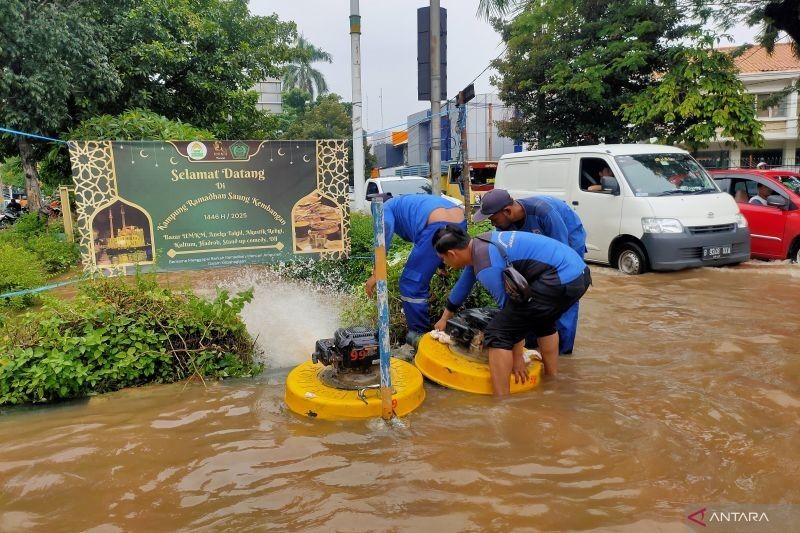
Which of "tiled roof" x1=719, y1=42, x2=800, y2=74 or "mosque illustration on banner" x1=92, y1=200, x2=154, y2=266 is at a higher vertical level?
"tiled roof" x1=719, y1=42, x2=800, y2=74

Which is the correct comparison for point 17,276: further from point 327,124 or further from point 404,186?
point 327,124

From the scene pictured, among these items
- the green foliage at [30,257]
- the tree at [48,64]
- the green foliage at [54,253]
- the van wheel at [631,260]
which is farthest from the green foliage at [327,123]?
the van wheel at [631,260]

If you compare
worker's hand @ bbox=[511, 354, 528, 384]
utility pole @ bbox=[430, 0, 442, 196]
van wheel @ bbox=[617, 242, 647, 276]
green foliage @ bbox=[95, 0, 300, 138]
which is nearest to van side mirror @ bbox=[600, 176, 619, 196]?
van wheel @ bbox=[617, 242, 647, 276]

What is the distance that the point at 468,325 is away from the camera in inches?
175

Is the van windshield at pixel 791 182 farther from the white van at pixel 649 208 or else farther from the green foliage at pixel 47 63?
the green foliage at pixel 47 63

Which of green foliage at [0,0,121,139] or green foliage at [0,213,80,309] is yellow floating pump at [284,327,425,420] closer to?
green foliage at [0,213,80,309]

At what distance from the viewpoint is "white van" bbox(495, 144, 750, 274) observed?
26.4ft

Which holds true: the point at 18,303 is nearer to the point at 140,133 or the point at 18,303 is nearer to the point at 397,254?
the point at 140,133

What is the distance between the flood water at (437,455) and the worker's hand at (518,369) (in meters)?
0.18

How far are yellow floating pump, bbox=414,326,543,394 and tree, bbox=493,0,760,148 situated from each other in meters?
11.7

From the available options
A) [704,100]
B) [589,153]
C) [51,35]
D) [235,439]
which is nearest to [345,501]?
[235,439]

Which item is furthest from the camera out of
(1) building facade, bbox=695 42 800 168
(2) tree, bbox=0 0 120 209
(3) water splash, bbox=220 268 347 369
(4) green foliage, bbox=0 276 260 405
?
(1) building facade, bbox=695 42 800 168

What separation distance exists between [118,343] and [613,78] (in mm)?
15805

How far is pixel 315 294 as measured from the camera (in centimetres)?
689
